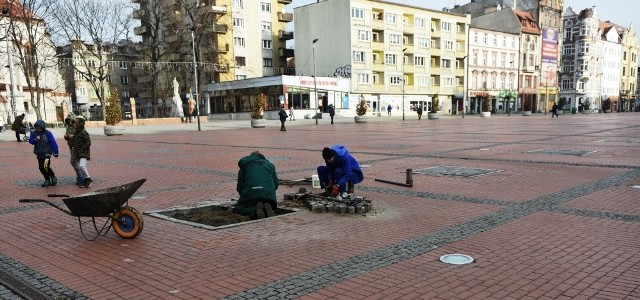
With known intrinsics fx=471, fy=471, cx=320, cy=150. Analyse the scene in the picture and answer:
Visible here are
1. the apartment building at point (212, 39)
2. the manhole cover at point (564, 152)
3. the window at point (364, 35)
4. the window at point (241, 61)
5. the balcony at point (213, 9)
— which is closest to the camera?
the manhole cover at point (564, 152)

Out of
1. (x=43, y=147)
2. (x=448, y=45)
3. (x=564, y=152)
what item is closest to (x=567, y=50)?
(x=448, y=45)

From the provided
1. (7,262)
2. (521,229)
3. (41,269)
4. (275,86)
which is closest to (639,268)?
(521,229)

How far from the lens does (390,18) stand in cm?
6066

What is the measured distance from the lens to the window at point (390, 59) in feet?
200

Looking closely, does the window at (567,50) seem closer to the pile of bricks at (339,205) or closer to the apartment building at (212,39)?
the apartment building at (212,39)

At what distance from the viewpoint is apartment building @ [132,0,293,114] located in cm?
5550

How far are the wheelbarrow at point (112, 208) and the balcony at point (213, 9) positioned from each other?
2036 inches

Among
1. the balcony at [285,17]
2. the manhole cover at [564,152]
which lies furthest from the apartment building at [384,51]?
the manhole cover at [564,152]

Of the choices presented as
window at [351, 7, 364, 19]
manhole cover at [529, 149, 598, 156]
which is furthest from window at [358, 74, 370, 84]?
manhole cover at [529, 149, 598, 156]

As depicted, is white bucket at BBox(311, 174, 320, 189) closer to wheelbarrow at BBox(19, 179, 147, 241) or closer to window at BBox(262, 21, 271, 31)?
wheelbarrow at BBox(19, 179, 147, 241)

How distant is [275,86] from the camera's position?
50281mm

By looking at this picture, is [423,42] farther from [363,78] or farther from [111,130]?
[111,130]

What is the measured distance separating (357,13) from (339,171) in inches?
2052

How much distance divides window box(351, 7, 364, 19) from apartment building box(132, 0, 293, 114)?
523 inches
